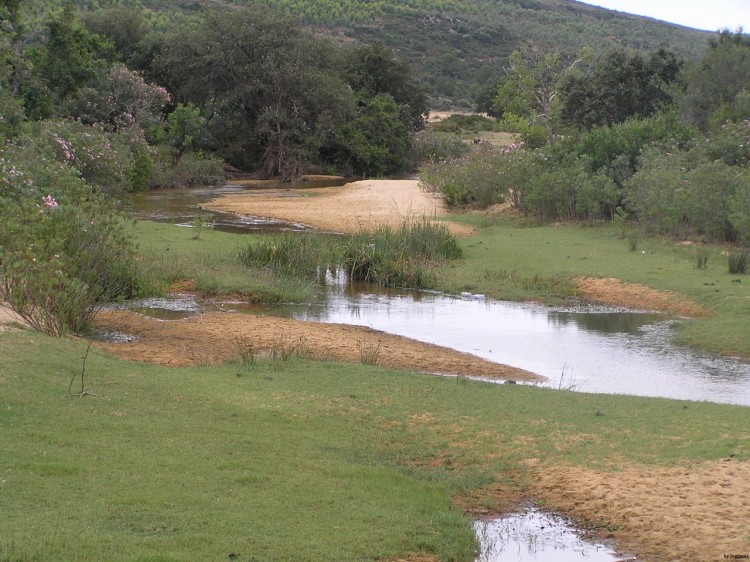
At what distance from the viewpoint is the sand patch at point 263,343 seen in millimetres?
13156

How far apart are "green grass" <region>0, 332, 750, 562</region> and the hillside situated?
71.1m

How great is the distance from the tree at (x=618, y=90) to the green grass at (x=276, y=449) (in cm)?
2797

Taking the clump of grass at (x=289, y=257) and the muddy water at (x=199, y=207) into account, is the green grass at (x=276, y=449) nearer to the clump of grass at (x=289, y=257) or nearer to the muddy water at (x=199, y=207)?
the clump of grass at (x=289, y=257)

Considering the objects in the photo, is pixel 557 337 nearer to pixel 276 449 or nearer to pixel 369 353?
pixel 369 353

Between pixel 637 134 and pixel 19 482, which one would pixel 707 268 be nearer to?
pixel 637 134

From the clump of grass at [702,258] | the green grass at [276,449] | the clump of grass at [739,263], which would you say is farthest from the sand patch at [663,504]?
the clump of grass at [702,258]

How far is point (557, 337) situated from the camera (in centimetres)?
1611

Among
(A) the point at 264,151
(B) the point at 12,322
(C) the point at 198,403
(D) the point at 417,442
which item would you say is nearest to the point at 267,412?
(C) the point at 198,403

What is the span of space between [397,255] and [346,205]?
41.5ft

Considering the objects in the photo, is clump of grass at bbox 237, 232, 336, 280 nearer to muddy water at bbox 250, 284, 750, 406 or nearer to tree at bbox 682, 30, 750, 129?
muddy water at bbox 250, 284, 750, 406

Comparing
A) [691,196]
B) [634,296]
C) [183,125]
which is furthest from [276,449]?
[183,125]

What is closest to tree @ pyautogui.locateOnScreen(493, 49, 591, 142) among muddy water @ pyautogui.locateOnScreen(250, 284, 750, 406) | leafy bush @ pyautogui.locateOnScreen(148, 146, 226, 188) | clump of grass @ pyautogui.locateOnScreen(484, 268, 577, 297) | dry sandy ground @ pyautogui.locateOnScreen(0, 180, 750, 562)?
leafy bush @ pyautogui.locateOnScreen(148, 146, 226, 188)

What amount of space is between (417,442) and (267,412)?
1.49 m

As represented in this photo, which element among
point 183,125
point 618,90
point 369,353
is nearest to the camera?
point 369,353
